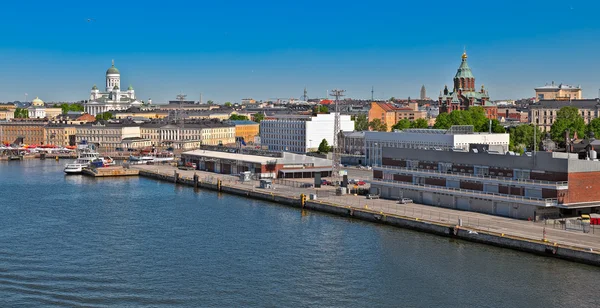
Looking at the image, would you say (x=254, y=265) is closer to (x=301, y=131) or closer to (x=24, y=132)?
(x=301, y=131)

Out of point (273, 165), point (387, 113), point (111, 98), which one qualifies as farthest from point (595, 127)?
point (111, 98)

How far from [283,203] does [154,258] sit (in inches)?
553

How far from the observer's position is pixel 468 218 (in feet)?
99.9

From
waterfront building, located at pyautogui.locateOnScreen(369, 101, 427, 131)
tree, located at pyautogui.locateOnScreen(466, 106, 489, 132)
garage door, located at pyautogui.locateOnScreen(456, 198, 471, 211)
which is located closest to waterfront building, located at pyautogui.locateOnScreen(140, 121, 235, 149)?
waterfront building, located at pyautogui.locateOnScreen(369, 101, 427, 131)

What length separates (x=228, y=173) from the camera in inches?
2148

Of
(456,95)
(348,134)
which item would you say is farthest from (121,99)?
(348,134)

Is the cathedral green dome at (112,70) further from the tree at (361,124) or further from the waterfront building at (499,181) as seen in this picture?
Result: the waterfront building at (499,181)

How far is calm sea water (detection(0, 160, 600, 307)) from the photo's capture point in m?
20.9

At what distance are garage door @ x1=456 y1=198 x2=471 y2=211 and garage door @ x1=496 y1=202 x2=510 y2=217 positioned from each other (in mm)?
1610

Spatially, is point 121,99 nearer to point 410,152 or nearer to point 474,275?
point 410,152

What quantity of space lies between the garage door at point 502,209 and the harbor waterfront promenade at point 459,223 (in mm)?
422

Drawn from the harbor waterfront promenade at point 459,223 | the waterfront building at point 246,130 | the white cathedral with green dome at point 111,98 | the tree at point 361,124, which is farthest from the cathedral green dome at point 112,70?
the harbor waterfront promenade at point 459,223

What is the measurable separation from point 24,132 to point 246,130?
2630cm

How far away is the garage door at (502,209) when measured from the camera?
30719 millimetres
